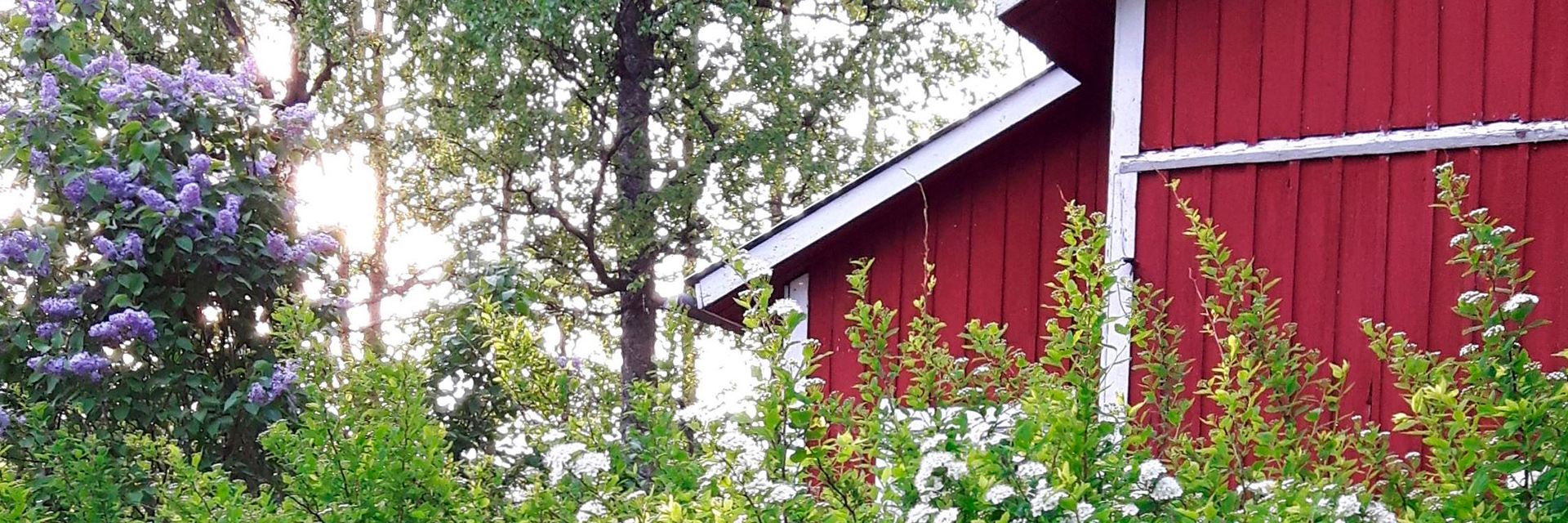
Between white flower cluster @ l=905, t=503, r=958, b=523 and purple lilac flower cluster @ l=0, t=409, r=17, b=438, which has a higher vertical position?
purple lilac flower cluster @ l=0, t=409, r=17, b=438

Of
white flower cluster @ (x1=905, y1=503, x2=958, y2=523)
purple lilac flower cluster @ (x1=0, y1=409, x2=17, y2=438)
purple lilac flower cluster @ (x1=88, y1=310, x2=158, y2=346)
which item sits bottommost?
white flower cluster @ (x1=905, y1=503, x2=958, y2=523)

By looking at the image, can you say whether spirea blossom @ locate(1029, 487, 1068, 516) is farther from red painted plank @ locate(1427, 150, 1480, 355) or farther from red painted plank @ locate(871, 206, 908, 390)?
red painted plank @ locate(871, 206, 908, 390)

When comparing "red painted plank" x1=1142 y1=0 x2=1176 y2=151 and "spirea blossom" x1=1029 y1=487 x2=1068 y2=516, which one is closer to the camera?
"spirea blossom" x1=1029 y1=487 x2=1068 y2=516

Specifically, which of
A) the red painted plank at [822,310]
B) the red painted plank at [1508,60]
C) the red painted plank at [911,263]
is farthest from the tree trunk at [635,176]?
the red painted plank at [1508,60]

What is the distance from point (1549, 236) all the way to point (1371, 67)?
794mm

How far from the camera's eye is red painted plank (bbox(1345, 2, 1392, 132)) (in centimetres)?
436

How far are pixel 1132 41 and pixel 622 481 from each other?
2740 millimetres

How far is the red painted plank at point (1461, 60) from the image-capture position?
419 centimetres

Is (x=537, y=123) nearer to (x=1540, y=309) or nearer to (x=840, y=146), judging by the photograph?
(x=840, y=146)

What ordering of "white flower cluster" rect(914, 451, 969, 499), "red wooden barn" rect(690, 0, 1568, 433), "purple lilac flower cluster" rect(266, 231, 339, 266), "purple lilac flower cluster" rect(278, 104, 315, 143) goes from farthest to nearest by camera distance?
"purple lilac flower cluster" rect(278, 104, 315, 143) < "purple lilac flower cluster" rect(266, 231, 339, 266) < "red wooden barn" rect(690, 0, 1568, 433) < "white flower cluster" rect(914, 451, 969, 499)

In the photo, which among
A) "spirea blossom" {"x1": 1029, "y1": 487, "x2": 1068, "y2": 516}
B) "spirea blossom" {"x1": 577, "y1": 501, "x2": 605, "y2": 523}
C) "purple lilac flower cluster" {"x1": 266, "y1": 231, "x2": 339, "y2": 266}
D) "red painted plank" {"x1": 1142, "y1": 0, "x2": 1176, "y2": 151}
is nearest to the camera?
"spirea blossom" {"x1": 1029, "y1": 487, "x2": 1068, "y2": 516}

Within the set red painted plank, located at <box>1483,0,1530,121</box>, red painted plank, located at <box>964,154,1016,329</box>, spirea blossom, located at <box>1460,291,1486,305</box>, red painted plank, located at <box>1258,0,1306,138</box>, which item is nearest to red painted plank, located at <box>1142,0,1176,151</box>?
red painted plank, located at <box>1258,0,1306,138</box>

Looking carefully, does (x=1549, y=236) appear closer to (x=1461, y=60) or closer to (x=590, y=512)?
(x=1461, y=60)

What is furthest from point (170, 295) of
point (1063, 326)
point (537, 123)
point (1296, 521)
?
point (537, 123)
